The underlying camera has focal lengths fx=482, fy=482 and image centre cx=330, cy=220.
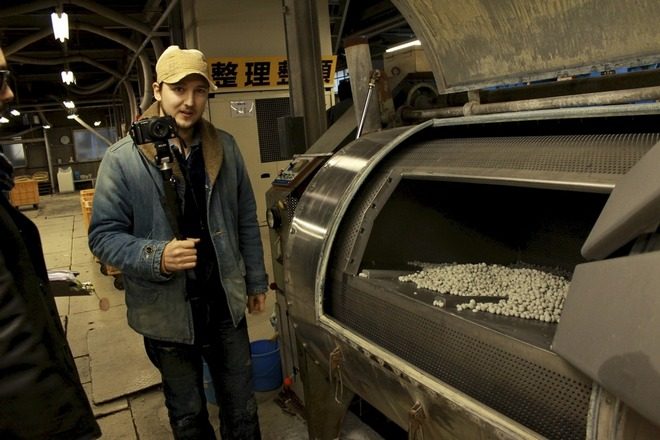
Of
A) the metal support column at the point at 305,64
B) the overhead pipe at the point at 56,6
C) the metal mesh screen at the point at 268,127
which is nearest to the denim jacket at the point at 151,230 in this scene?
the metal support column at the point at 305,64

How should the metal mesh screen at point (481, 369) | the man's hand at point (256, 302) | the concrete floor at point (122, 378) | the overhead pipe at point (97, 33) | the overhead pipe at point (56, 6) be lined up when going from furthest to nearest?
1. the overhead pipe at point (97, 33)
2. the overhead pipe at point (56, 6)
3. the concrete floor at point (122, 378)
4. the man's hand at point (256, 302)
5. the metal mesh screen at point (481, 369)

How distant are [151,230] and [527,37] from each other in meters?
1.28

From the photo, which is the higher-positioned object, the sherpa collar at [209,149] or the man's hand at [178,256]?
the sherpa collar at [209,149]

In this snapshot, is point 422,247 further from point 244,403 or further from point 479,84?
point 244,403

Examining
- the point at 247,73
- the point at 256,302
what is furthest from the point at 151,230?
the point at 247,73

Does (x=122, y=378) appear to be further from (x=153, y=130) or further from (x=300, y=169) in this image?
(x=153, y=130)

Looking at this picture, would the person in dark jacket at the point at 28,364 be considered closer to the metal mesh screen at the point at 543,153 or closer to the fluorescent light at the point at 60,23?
the metal mesh screen at the point at 543,153

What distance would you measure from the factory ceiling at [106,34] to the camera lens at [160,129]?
3.33 metres

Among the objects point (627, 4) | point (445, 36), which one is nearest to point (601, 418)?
point (627, 4)

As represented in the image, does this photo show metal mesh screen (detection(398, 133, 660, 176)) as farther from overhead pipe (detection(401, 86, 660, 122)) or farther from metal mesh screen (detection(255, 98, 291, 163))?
metal mesh screen (detection(255, 98, 291, 163))

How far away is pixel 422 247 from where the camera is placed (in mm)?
1633

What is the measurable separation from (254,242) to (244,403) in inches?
23.2

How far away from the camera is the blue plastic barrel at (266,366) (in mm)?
2498

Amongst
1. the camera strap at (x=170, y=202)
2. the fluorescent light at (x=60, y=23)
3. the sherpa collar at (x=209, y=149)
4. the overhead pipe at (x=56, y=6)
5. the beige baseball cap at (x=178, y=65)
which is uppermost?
the overhead pipe at (x=56, y=6)
